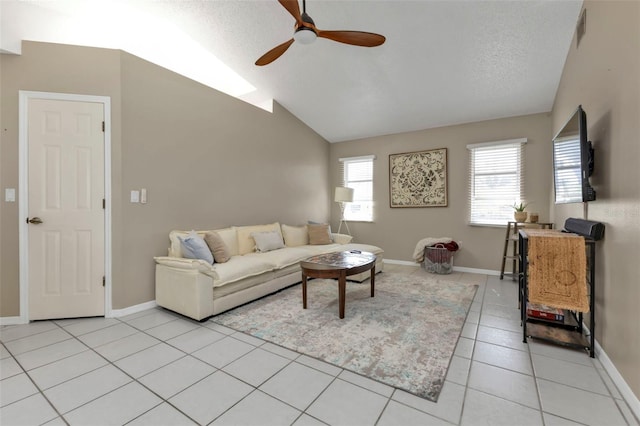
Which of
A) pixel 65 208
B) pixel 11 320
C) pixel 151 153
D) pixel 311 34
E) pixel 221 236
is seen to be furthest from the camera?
pixel 221 236

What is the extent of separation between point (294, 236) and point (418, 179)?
2.56 meters

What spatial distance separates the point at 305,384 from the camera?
5.61 ft

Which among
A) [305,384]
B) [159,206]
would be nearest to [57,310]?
[159,206]

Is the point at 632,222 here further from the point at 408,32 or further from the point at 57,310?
the point at 57,310

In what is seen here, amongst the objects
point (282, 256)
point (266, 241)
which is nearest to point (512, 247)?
point (282, 256)

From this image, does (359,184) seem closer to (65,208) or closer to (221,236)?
(221,236)

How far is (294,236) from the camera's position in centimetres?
473

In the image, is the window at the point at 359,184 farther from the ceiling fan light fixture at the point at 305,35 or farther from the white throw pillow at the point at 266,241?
the ceiling fan light fixture at the point at 305,35

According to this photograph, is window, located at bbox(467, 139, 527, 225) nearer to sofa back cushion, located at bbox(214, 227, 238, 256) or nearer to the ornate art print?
the ornate art print

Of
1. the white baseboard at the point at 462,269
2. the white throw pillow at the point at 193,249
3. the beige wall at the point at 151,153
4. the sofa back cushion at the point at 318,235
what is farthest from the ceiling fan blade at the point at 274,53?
the white baseboard at the point at 462,269

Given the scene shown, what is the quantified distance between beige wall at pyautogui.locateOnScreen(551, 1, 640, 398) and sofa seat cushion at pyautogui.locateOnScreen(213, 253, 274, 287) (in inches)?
117

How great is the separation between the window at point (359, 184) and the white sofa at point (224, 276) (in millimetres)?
2037

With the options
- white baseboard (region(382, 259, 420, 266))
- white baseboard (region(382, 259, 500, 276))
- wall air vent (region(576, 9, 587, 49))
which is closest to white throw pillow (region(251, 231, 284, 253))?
white baseboard (region(382, 259, 420, 266))

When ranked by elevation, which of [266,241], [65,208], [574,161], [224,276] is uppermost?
[574,161]
